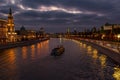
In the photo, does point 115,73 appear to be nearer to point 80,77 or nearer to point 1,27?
point 80,77

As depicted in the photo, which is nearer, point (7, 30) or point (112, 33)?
point (112, 33)

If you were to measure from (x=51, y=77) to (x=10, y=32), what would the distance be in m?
109

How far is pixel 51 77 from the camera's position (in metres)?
30.2

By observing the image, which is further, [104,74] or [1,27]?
[1,27]

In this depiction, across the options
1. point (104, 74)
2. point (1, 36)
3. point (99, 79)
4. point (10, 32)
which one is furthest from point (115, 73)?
point (10, 32)

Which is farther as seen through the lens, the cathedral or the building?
the cathedral

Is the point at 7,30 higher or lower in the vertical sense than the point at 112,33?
higher

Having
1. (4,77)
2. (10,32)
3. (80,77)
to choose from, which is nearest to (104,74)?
(80,77)

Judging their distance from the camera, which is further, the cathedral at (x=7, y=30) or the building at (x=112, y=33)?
→ the cathedral at (x=7, y=30)

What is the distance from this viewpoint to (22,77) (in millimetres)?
29969

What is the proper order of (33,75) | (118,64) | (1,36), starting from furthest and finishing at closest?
(1,36), (118,64), (33,75)

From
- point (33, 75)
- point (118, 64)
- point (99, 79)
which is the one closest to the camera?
point (99, 79)

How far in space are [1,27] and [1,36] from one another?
4.93 metres

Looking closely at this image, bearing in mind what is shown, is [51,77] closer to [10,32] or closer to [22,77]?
[22,77]
